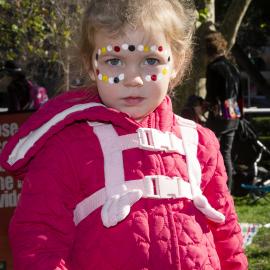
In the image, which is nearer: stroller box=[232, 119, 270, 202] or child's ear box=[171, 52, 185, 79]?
child's ear box=[171, 52, 185, 79]

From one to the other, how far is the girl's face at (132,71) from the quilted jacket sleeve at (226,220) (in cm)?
29

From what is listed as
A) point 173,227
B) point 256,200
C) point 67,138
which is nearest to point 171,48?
point 67,138

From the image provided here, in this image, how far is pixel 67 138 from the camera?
2004mm

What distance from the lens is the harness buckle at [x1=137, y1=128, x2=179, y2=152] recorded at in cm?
202

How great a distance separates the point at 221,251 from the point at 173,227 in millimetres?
341

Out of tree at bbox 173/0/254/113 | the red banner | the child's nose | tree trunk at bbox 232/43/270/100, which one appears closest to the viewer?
the child's nose

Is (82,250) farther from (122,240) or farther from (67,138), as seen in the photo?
(67,138)

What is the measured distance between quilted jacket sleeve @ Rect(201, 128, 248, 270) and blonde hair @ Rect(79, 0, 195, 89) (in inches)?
14.4

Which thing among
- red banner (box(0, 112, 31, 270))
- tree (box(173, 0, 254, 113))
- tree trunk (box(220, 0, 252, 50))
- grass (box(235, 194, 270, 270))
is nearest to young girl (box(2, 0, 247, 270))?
red banner (box(0, 112, 31, 270))

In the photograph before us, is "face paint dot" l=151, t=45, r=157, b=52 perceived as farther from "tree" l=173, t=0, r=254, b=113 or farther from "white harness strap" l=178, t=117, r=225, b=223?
"tree" l=173, t=0, r=254, b=113

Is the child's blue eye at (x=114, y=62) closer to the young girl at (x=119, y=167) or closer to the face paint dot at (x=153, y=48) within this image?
the young girl at (x=119, y=167)

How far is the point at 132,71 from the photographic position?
2.02m

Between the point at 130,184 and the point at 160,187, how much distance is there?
3.5 inches

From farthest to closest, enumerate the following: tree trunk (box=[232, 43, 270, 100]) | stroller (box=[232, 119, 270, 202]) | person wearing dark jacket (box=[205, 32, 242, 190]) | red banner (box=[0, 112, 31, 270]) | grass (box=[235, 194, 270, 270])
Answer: tree trunk (box=[232, 43, 270, 100])
stroller (box=[232, 119, 270, 202])
person wearing dark jacket (box=[205, 32, 242, 190])
grass (box=[235, 194, 270, 270])
red banner (box=[0, 112, 31, 270])
